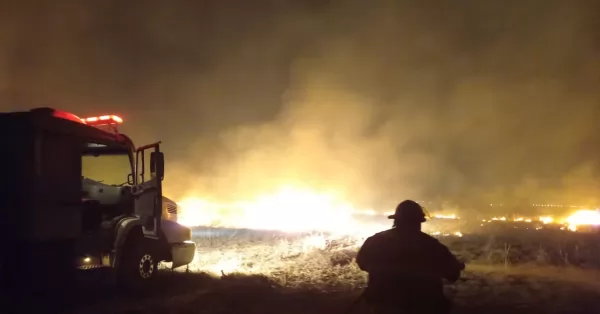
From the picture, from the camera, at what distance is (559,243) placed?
20250 mm

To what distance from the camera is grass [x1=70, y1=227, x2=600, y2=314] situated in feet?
27.9

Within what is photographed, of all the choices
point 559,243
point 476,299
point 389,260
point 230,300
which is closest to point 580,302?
point 476,299

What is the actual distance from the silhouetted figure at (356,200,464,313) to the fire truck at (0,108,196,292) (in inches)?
228

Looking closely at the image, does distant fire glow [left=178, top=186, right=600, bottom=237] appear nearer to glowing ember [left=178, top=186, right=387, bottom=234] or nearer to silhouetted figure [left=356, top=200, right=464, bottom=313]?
glowing ember [left=178, top=186, right=387, bottom=234]

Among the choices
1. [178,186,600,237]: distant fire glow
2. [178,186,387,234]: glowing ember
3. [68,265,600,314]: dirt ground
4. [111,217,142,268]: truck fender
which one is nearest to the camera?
[68,265,600,314]: dirt ground

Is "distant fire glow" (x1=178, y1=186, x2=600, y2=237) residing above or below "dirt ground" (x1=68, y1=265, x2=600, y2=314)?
above

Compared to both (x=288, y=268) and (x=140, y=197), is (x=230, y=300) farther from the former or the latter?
(x=288, y=268)

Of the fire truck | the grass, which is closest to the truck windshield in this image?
the fire truck

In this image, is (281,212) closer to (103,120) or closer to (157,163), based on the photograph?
(157,163)

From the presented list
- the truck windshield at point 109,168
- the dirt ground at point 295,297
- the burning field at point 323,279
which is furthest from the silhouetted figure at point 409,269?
the truck windshield at point 109,168

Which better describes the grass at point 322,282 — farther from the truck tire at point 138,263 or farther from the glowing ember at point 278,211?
the glowing ember at point 278,211

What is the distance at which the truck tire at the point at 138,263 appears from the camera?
9.48 m

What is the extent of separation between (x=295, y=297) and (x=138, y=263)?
10.3ft

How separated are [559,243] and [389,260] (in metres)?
19.0
